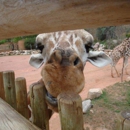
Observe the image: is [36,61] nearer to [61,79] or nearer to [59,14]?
[61,79]

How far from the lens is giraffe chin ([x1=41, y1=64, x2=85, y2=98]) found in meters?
1.46

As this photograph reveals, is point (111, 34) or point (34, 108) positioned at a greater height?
point (111, 34)

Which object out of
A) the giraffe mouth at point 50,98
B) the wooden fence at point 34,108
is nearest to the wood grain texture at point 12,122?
the wooden fence at point 34,108

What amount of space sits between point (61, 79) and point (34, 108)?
14.0 inches

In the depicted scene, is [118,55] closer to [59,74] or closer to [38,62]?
[38,62]

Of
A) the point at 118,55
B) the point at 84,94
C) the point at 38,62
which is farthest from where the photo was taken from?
the point at 118,55

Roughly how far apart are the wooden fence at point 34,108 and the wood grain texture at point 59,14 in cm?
43

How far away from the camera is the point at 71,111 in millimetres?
951

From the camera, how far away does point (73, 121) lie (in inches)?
38.4

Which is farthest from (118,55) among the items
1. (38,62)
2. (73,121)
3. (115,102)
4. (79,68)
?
(73,121)

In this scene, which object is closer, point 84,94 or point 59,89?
point 59,89

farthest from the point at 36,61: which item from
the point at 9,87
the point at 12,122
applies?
the point at 12,122

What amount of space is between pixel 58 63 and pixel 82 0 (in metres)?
0.92

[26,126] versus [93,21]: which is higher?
[93,21]
